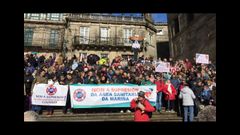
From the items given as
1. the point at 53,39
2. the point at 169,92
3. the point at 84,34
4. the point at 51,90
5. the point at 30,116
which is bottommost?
the point at 30,116

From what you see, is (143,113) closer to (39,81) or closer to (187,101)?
(187,101)

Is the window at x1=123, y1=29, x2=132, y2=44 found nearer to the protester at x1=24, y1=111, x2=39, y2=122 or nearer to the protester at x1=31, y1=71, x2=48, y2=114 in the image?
the protester at x1=31, y1=71, x2=48, y2=114

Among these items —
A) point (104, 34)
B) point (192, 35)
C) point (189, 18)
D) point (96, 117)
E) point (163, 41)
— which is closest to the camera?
point (96, 117)

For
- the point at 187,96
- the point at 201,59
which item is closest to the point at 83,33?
the point at 201,59

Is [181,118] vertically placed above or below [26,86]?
below

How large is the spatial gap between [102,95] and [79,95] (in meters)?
0.85

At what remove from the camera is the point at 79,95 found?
9531 millimetres

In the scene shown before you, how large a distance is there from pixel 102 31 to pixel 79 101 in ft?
60.0
